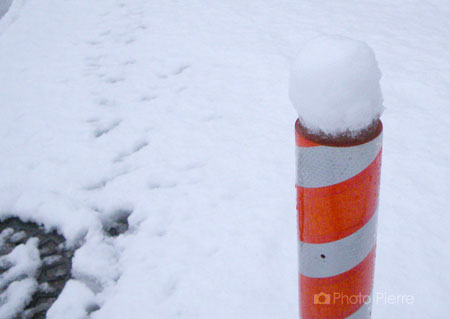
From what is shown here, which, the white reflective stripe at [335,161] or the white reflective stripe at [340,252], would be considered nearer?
the white reflective stripe at [335,161]

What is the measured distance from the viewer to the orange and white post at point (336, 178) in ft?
2.31

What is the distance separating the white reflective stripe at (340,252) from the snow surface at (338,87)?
25 centimetres

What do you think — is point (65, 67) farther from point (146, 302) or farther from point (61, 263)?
point (146, 302)

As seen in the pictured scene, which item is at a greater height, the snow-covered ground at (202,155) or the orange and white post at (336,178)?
the orange and white post at (336,178)

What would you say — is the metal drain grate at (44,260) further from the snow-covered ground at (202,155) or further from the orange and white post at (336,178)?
the orange and white post at (336,178)

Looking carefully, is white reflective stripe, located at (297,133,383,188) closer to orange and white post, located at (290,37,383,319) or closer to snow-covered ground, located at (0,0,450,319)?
orange and white post, located at (290,37,383,319)

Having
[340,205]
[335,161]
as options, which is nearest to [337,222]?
[340,205]

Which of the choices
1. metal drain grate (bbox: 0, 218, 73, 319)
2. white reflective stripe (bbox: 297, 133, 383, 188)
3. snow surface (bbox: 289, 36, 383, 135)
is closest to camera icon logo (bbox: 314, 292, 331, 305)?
white reflective stripe (bbox: 297, 133, 383, 188)

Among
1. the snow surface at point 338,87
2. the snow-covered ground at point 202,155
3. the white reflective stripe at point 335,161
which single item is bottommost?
the snow-covered ground at point 202,155

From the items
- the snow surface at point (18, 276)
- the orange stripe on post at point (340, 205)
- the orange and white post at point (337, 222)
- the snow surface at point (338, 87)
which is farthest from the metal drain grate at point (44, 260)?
the snow surface at point (338, 87)

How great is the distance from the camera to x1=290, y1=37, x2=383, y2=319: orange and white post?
0.71 m

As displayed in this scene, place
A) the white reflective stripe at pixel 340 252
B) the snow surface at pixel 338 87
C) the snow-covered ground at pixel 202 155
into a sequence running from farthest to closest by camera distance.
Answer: the snow-covered ground at pixel 202 155
the white reflective stripe at pixel 340 252
the snow surface at pixel 338 87

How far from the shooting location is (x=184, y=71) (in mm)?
3189

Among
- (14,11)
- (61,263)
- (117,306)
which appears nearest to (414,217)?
(117,306)
